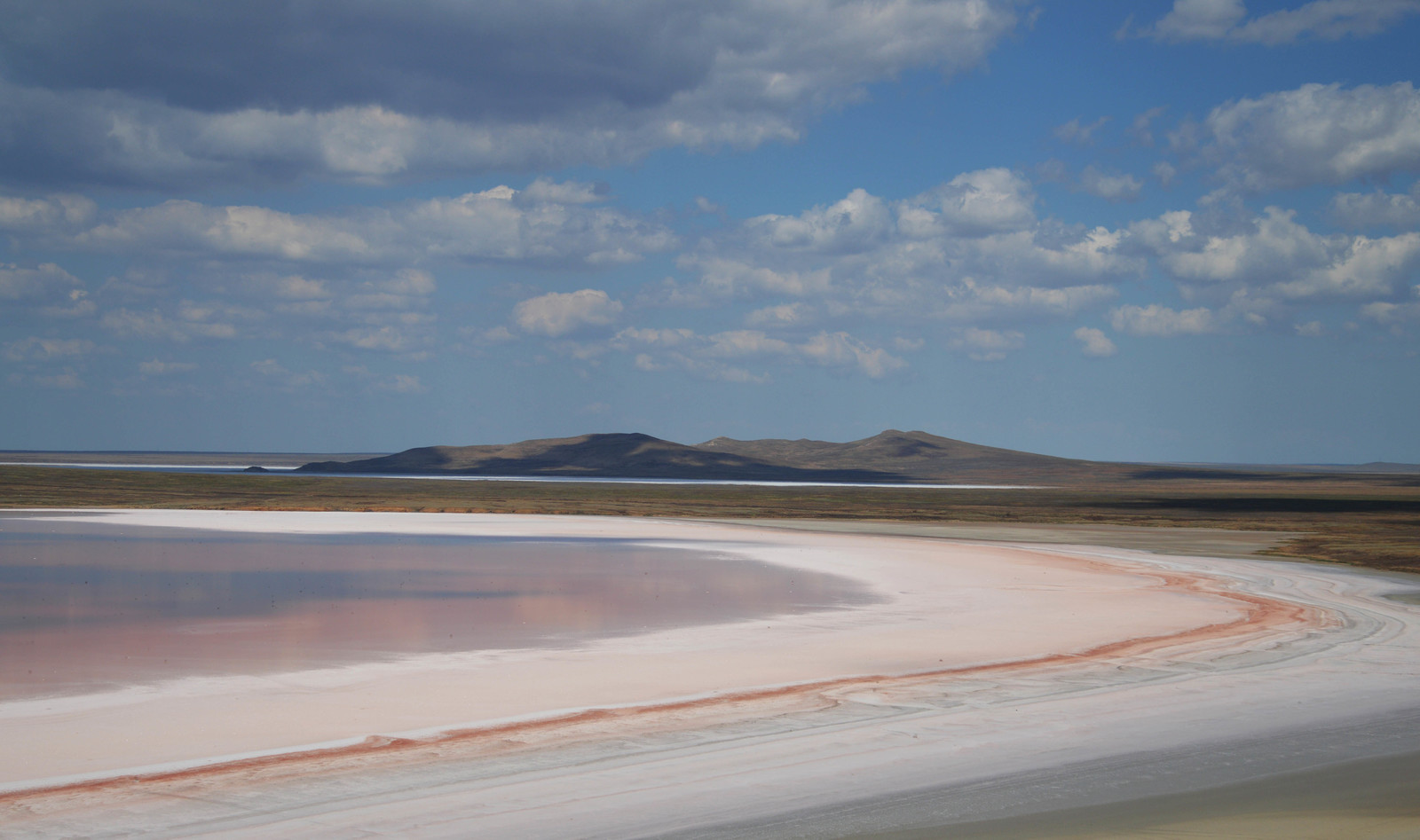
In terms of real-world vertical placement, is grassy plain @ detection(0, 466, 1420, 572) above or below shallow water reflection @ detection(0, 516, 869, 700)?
above

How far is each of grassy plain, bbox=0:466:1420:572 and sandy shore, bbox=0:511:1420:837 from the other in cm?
2264

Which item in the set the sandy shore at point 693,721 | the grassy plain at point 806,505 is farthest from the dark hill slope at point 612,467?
the sandy shore at point 693,721

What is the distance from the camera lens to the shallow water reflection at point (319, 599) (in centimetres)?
1584

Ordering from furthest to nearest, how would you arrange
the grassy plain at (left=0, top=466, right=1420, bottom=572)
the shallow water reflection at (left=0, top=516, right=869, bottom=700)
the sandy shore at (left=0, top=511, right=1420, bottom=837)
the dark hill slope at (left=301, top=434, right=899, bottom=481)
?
the dark hill slope at (left=301, top=434, right=899, bottom=481) → the grassy plain at (left=0, top=466, right=1420, bottom=572) → the shallow water reflection at (left=0, top=516, right=869, bottom=700) → the sandy shore at (left=0, top=511, right=1420, bottom=837)

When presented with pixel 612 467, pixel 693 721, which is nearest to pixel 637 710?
pixel 693 721

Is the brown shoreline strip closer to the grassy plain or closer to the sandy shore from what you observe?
the sandy shore

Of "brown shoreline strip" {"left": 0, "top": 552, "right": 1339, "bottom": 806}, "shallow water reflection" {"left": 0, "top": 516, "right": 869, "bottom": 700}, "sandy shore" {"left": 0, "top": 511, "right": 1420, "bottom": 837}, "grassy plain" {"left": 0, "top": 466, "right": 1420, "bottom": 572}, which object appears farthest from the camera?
"grassy plain" {"left": 0, "top": 466, "right": 1420, "bottom": 572}

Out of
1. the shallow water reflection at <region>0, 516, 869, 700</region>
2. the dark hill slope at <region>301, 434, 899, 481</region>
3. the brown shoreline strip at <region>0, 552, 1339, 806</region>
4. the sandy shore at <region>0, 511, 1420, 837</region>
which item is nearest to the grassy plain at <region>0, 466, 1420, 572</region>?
the brown shoreline strip at <region>0, 552, 1339, 806</region>

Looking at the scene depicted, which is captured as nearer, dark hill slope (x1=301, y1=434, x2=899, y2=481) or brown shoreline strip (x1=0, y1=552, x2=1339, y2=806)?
brown shoreline strip (x1=0, y1=552, x2=1339, y2=806)

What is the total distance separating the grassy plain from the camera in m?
52.9

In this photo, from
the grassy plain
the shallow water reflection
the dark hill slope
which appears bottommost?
the shallow water reflection

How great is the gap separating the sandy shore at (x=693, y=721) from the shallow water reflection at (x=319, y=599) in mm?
1464

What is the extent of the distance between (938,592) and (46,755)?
60.7ft

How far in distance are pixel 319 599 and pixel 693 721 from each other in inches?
509
